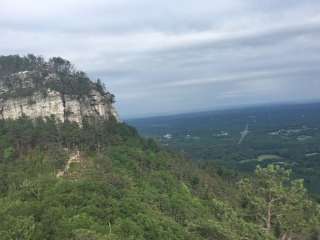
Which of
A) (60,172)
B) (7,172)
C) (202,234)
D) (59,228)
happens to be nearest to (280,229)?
(202,234)

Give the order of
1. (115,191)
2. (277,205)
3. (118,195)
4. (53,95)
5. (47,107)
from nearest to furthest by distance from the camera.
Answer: (277,205)
(118,195)
(115,191)
(47,107)
(53,95)

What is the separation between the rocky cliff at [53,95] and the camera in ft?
298

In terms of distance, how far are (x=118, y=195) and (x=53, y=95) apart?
1687 inches

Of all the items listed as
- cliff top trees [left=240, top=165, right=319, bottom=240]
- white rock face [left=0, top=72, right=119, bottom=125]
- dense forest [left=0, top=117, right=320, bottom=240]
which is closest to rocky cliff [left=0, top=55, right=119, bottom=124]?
white rock face [left=0, top=72, right=119, bottom=125]

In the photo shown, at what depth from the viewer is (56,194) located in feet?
168

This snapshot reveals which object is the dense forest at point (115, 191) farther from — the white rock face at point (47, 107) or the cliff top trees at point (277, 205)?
the white rock face at point (47, 107)

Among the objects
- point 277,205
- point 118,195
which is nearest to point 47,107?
point 118,195

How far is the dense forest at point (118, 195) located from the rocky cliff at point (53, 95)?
3.63 meters

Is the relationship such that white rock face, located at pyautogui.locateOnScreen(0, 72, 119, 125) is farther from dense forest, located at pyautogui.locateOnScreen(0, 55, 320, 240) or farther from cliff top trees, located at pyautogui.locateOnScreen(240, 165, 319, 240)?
cliff top trees, located at pyautogui.locateOnScreen(240, 165, 319, 240)

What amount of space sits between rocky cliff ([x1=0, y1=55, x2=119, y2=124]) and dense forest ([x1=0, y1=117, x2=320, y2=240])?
363 centimetres

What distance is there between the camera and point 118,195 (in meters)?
54.2

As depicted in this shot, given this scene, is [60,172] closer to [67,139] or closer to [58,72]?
[67,139]

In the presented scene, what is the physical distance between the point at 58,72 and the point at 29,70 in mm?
7111

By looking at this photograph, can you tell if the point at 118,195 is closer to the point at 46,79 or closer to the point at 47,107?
the point at 47,107
